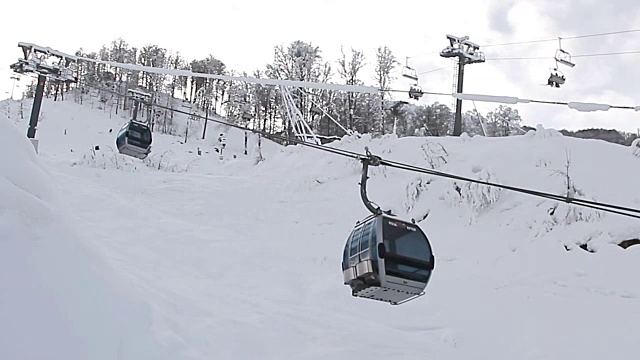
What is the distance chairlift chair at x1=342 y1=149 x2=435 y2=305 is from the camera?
624cm

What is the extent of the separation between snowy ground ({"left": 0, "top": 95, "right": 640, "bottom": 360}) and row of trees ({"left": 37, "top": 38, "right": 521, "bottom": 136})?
1626 cm

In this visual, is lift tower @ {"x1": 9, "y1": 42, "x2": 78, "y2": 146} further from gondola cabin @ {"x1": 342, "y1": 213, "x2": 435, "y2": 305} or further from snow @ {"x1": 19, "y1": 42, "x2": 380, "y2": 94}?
gondola cabin @ {"x1": 342, "y1": 213, "x2": 435, "y2": 305}

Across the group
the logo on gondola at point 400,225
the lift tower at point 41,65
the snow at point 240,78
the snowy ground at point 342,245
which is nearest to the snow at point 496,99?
the snow at point 240,78

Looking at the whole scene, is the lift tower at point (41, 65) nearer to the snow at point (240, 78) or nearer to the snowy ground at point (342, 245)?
the snow at point (240, 78)

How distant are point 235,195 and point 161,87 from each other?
54.2 metres

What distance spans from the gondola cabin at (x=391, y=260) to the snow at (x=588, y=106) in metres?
2.49

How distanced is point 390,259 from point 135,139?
25.8 feet

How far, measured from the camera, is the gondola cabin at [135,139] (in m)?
12.1

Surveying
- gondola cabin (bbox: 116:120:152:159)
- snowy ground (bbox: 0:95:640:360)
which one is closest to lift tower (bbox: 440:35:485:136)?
snowy ground (bbox: 0:95:640:360)

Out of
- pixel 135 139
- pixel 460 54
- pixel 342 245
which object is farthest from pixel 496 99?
pixel 460 54

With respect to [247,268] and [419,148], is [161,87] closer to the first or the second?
[419,148]

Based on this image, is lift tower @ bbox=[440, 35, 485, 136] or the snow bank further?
lift tower @ bbox=[440, 35, 485, 136]

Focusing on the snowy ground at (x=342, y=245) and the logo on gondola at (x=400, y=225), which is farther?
the snowy ground at (x=342, y=245)

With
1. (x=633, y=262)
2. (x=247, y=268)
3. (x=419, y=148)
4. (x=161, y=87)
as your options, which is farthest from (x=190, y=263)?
(x=161, y=87)
